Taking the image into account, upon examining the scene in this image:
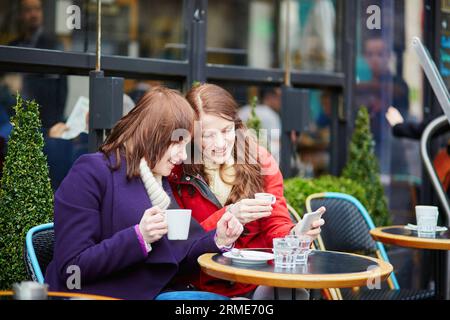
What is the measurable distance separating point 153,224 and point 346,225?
189cm

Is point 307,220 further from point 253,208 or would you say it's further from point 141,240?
point 141,240

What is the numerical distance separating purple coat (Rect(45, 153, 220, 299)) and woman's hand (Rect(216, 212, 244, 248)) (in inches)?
7.5

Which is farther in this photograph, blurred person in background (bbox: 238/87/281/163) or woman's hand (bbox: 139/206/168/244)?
blurred person in background (bbox: 238/87/281/163)

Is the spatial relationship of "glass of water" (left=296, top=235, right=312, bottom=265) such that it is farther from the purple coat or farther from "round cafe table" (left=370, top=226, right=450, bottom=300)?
"round cafe table" (left=370, top=226, right=450, bottom=300)

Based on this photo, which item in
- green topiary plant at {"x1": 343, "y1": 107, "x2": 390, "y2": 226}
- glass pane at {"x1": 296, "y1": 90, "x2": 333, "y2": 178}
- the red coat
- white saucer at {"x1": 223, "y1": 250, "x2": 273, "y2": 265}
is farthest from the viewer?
glass pane at {"x1": 296, "y1": 90, "x2": 333, "y2": 178}

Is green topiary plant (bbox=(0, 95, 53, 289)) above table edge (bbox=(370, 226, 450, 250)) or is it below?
above

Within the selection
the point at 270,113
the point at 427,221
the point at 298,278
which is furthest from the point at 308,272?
the point at 270,113

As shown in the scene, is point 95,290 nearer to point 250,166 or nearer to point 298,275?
point 298,275

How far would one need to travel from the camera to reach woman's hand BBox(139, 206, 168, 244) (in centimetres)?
282

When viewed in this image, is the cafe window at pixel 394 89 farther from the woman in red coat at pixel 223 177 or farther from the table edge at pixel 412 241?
the woman in red coat at pixel 223 177

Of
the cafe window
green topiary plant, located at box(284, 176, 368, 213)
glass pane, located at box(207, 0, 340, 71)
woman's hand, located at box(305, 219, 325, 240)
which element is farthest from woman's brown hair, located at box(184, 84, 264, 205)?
the cafe window

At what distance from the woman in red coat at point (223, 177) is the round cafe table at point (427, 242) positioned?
69 centimetres

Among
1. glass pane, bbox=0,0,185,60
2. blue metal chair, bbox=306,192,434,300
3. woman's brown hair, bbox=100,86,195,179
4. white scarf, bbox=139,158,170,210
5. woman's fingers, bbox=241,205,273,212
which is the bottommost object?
blue metal chair, bbox=306,192,434,300

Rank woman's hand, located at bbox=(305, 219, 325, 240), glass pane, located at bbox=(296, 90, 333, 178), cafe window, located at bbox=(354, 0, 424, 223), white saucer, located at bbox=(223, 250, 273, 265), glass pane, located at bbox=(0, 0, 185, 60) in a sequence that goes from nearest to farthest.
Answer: white saucer, located at bbox=(223, 250, 273, 265) < woman's hand, located at bbox=(305, 219, 325, 240) < glass pane, located at bbox=(0, 0, 185, 60) < glass pane, located at bbox=(296, 90, 333, 178) < cafe window, located at bbox=(354, 0, 424, 223)
